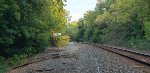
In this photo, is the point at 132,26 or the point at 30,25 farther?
the point at 132,26

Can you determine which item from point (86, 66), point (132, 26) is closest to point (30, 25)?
point (86, 66)

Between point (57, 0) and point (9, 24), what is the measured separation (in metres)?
19.1

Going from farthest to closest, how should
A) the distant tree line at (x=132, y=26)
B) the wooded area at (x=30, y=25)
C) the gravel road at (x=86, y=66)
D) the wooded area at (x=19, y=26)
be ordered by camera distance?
the distant tree line at (x=132, y=26) → the wooded area at (x=30, y=25) → the wooded area at (x=19, y=26) → the gravel road at (x=86, y=66)

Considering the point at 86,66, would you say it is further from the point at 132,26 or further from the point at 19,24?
the point at 132,26

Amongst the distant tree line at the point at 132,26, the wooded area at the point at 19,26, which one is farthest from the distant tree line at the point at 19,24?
the distant tree line at the point at 132,26

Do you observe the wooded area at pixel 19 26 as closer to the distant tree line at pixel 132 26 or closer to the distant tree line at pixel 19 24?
the distant tree line at pixel 19 24

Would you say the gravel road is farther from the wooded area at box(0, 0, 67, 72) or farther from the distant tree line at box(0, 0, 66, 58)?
the distant tree line at box(0, 0, 66, 58)

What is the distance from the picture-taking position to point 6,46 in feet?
78.8

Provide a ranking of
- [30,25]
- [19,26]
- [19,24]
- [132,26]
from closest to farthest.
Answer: [19,26] < [19,24] < [30,25] < [132,26]

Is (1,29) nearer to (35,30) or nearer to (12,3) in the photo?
(12,3)

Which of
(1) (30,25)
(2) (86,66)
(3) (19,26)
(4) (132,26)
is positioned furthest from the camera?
(4) (132,26)

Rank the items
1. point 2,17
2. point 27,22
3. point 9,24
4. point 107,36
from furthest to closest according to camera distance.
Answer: point 107,36 → point 27,22 → point 9,24 → point 2,17

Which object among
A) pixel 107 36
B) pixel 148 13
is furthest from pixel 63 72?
pixel 107 36

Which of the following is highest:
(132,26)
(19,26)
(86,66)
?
(132,26)
